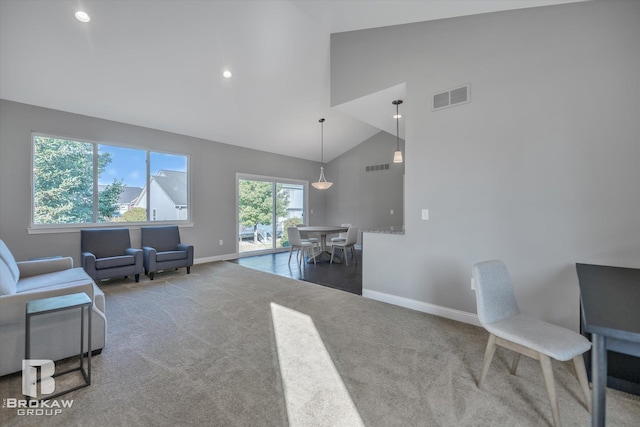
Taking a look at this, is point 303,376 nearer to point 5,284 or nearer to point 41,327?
point 41,327

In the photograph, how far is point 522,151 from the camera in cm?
246

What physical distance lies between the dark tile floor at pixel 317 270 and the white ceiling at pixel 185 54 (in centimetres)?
285

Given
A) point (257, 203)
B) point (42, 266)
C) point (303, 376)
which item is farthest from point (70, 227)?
point (303, 376)

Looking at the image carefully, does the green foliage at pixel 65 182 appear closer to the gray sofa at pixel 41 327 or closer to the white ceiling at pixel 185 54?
the white ceiling at pixel 185 54

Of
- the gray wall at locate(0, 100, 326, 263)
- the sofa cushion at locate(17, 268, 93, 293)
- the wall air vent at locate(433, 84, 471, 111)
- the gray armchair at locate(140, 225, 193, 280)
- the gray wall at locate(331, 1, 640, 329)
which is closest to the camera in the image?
the gray wall at locate(331, 1, 640, 329)

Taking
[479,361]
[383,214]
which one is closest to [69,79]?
[479,361]

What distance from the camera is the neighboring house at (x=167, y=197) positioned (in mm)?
5191

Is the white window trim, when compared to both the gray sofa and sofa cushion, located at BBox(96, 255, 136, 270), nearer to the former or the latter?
sofa cushion, located at BBox(96, 255, 136, 270)

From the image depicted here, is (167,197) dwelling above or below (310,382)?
above

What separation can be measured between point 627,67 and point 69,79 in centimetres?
620

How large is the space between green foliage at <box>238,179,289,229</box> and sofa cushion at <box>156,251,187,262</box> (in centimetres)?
203

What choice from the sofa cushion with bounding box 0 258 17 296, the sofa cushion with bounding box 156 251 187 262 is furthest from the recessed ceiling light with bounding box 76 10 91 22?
the sofa cushion with bounding box 156 251 187 262

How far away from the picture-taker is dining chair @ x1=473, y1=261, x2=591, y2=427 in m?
1.44

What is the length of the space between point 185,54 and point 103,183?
2739 mm
